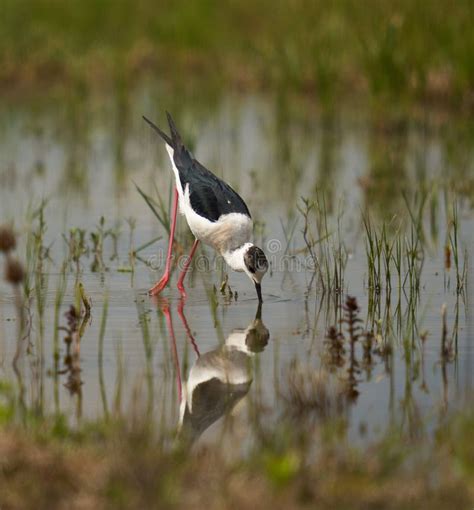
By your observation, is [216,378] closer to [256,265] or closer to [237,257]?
[256,265]

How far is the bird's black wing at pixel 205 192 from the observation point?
7277 mm

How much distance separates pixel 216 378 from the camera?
5359 mm

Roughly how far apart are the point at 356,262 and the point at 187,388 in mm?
2642

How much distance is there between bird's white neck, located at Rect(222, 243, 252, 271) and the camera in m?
6.89

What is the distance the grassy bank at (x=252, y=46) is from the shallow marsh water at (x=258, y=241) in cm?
54

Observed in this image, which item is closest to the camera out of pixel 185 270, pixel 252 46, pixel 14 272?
pixel 14 272

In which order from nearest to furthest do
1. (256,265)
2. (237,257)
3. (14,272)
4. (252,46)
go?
(14,272) → (256,265) → (237,257) → (252,46)

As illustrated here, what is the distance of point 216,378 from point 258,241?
2.96 metres

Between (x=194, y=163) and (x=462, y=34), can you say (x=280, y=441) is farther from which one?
(x=462, y=34)

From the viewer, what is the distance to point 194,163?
26.6 ft

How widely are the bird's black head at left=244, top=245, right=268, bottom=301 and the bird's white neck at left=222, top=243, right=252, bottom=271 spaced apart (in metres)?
0.08

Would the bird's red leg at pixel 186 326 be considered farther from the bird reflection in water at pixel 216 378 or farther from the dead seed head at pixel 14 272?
the dead seed head at pixel 14 272

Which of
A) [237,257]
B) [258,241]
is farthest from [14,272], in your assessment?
[258,241]

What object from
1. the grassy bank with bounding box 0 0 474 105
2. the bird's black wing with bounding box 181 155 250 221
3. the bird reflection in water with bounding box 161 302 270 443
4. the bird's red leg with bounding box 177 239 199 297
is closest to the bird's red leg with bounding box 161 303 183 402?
the bird reflection in water with bounding box 161 302 270 443
